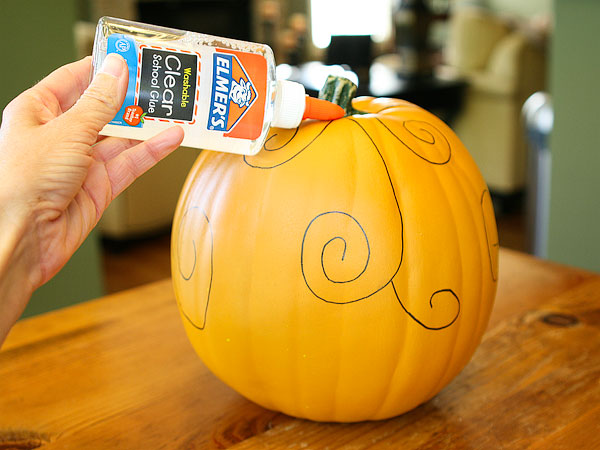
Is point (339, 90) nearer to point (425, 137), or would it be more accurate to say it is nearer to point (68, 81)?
point (425, 137)

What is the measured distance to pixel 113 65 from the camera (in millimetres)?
588

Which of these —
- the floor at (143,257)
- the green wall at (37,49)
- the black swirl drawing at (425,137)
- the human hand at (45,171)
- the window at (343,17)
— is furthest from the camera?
the window at (343,17)

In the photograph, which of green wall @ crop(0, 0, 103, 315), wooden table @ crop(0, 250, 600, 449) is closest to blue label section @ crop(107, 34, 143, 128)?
wooden table @ crop(0, 250, 600, 449)

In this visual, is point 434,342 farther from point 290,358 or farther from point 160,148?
point 160,148

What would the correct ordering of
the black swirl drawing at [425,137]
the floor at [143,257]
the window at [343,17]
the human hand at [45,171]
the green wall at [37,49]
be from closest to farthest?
the human hand at [45,171]
the black swirl drawing at [425,137]
the green wall at [37,49]
the floor at [143,257]
the window at [343,17]

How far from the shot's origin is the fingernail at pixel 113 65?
587 millimetres

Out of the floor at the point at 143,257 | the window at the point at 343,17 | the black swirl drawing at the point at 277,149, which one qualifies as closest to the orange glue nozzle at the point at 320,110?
the black swirl drawing at the point at 277,149

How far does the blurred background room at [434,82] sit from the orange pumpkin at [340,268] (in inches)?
6.0

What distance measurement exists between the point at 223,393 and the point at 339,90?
0.38m

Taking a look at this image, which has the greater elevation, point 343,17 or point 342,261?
point 343,17

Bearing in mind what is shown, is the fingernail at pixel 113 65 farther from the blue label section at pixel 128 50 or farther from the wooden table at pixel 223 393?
the wooden table at pixel 223 393

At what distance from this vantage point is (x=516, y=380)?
764mm

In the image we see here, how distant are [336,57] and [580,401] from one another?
3.01 metres

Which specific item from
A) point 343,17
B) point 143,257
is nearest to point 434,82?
point 143,257
